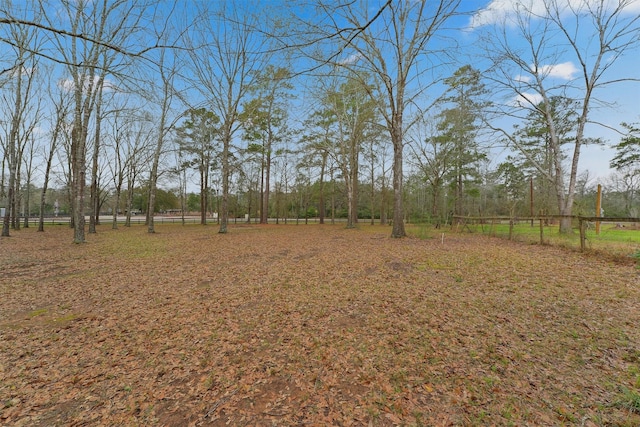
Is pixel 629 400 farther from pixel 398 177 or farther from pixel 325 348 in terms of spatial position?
pixel 398 177

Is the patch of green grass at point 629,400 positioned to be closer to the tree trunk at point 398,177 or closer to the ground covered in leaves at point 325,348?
the ground covered in leaves at point 325,348

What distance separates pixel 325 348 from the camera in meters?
2.73

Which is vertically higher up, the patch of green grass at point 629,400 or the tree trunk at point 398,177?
the tree trunk at point 398,177

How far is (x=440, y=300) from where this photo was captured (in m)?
3.93

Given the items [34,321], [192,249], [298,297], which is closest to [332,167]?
[192,249]

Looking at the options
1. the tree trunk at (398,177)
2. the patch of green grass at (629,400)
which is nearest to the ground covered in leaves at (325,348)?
the patch of green grass at (629,400)

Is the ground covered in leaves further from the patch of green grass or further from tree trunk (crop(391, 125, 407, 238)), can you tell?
tree trunk (crop(391, 125, 407, 238))

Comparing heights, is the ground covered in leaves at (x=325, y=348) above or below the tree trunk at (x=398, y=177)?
below

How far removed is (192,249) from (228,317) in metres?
6.22

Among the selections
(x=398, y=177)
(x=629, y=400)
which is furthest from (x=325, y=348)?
(x=398, y=177)

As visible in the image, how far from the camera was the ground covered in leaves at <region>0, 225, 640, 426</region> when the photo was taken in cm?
189

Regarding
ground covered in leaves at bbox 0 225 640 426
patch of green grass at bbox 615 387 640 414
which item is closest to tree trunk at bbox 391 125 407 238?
ground covered in leaves at bbox 0 225 640 426

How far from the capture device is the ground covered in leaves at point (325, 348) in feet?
6.22

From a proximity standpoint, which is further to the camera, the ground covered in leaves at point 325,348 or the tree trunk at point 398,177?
the tree trunk at point 398,177
